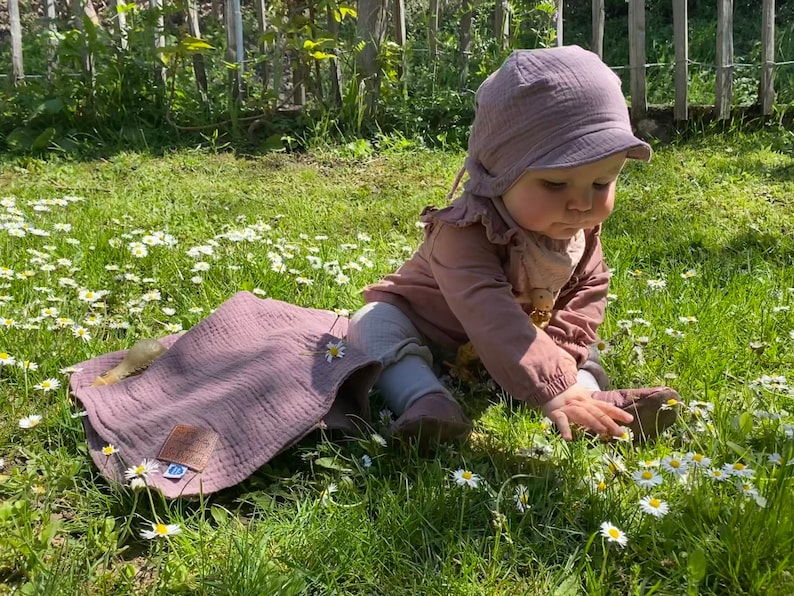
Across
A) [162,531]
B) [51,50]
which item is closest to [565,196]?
[162,531]

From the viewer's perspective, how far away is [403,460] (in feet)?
6.42

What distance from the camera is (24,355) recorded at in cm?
238

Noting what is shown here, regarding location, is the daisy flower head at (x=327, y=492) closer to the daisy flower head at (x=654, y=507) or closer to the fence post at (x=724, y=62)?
the daisy flower head at (x=654, y=507)

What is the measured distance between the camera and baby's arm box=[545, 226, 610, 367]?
7.73 ft

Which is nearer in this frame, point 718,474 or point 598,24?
point 718,474

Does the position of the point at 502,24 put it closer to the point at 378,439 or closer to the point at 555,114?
the point at 555,114

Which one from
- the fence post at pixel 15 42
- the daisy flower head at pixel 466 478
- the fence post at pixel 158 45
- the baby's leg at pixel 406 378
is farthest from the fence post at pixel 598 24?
the daisy flower head at pixel 466 478

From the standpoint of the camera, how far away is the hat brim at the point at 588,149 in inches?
74.9

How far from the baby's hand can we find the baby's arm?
30cm

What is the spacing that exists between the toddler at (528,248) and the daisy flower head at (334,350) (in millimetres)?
89

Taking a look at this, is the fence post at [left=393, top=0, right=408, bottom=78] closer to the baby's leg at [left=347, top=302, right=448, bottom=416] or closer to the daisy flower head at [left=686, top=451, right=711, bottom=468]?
the baby's leg at [left=347, top=302, right=448, bottom=416]

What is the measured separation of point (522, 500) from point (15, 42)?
5.14 m

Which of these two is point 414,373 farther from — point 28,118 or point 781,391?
point 28,118

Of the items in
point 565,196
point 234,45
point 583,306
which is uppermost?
point 234,45
